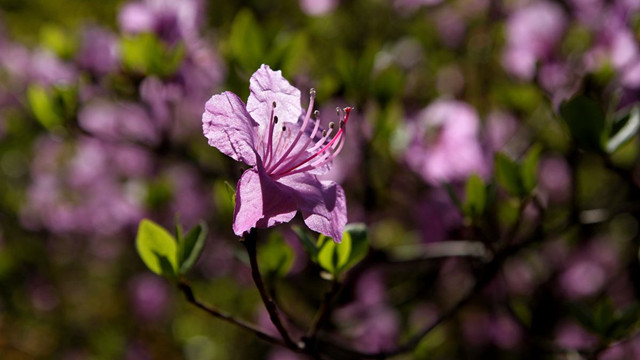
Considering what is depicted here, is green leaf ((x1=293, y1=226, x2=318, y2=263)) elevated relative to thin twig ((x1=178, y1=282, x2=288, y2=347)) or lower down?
elevated

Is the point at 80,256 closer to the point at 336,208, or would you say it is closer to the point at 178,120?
the point at 178,120

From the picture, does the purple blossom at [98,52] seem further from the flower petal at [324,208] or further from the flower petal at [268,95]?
the flower petal at [324,208]

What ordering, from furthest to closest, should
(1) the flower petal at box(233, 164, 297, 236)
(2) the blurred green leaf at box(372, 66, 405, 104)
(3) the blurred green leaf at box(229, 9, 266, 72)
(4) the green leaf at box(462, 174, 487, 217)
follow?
(2) the blurred green leaf at box(372, 66, 405, 104) < (3) the blurred green leaf at box(229, 9, 266, 72) < (4) the green leaf at box(462, 174, 487, 217) < (1) the flower petal at box(233, 164, 297, 236)

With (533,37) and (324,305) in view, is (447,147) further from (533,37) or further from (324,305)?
(324,305)

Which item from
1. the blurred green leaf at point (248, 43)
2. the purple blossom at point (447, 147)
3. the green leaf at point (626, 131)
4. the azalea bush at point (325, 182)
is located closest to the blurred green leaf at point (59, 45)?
the azalea bush at point (325, 182)

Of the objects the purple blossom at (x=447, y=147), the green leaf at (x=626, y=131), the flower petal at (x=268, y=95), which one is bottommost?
the purple blossom at (x=447, y=147)

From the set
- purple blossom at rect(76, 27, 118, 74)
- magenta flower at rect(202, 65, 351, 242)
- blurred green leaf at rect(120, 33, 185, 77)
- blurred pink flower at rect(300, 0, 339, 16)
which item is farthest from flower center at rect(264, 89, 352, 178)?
blurred pink flower at rect(300, 0, 339, 16)

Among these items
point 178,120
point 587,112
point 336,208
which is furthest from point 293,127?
point 178,120

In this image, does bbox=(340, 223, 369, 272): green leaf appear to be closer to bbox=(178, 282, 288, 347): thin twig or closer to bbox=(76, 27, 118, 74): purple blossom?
bbox=(178, 282, 288, 347): thin twig
